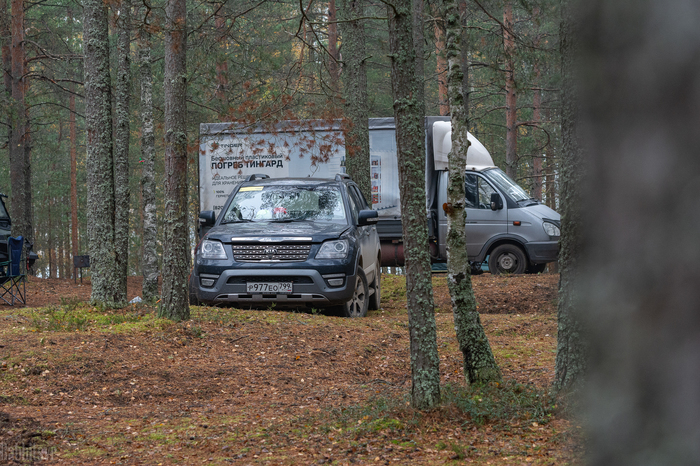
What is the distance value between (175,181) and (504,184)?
903cm

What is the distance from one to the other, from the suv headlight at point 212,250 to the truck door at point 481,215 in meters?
7.30

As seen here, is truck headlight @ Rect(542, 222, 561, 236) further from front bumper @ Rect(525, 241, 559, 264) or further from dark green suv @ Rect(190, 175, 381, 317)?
dark green suv @ Rect(190, 175, 381, 317)

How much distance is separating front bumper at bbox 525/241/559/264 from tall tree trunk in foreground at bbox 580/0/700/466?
14.6m

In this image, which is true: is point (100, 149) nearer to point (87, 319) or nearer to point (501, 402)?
point (87, 319)

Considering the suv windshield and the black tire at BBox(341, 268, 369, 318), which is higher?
the suv windshield

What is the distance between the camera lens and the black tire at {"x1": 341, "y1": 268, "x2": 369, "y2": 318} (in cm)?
969

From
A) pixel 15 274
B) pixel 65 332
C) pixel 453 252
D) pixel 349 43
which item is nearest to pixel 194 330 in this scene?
pixel 65 332

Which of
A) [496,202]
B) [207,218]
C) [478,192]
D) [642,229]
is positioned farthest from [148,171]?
[642,229]

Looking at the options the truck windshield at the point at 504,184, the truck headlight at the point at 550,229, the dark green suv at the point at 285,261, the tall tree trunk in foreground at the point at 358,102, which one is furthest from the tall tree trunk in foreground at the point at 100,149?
the truck headlight at the point at 550,229

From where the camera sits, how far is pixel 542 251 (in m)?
14.8

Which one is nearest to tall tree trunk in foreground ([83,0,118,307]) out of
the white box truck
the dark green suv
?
the dark green suv

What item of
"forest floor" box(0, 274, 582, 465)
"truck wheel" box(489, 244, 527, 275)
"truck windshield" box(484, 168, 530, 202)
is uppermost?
"truck windshield" box(484, 168, 530, 202)

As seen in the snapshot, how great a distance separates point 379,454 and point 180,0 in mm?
6464

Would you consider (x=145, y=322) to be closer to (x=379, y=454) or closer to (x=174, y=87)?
(x=174, y=87)
